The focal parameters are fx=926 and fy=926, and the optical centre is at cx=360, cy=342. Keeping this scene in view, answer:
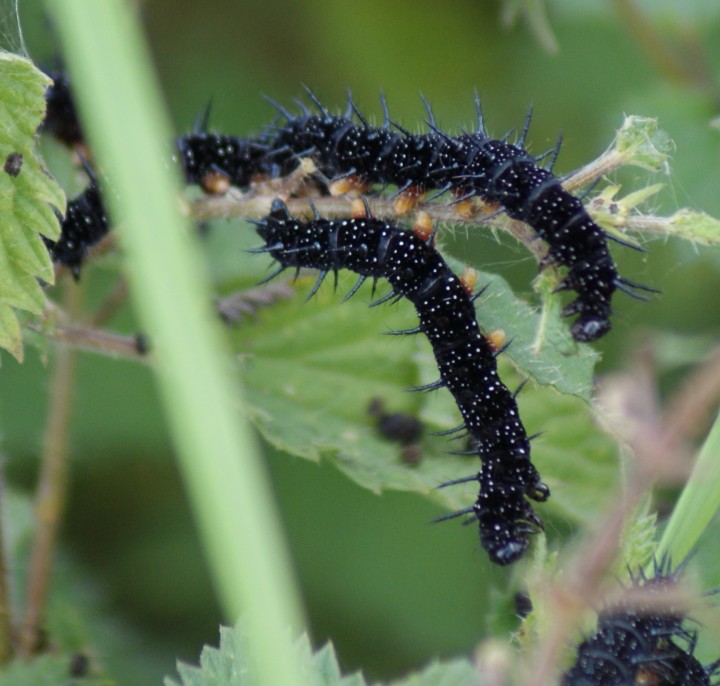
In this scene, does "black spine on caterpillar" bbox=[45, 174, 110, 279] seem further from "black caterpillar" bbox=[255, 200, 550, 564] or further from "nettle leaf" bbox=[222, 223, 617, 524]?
"black caterpillar" bbox=[255, 200, 550, 564]

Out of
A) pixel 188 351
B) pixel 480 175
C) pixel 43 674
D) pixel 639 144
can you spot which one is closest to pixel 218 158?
pixel 480 175

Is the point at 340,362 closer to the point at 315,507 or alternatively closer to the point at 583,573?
the point at 315,507

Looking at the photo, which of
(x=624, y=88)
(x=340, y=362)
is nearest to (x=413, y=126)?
(x=624, y=88)

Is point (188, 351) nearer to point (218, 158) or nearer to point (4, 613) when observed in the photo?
point (218, 158)

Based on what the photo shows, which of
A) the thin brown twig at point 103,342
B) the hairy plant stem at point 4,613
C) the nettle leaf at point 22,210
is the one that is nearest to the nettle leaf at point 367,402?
the thin brown twig at point 103,342

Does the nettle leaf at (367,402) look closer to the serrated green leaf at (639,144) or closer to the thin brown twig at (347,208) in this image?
the thin brown twig at (347,208)

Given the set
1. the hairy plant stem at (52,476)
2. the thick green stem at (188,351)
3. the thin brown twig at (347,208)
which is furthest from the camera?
the hairy plant stem at (52,476)

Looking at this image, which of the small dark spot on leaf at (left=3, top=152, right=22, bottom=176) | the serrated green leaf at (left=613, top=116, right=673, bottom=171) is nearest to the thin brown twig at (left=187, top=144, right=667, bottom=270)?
the serrated green leaf at (left=613, top=116, right=673, bottom=171)
